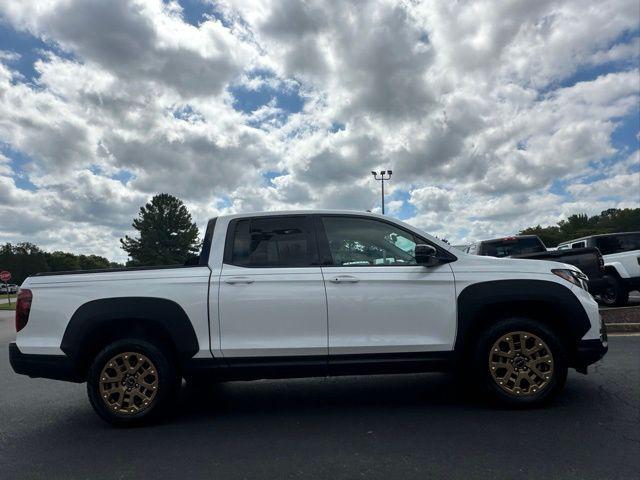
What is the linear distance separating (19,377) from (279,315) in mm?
4676

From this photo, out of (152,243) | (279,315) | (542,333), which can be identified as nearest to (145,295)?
(279,315)

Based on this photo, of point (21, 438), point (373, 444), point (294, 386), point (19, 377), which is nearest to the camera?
point (373, 444)

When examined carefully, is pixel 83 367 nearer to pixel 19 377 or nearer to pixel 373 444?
pixel 373 444

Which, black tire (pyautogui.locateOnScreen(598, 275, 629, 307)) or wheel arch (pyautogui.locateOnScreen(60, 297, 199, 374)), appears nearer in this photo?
wheel arch (pyautogui.locateOnScreen(60, 297, 199, 374))

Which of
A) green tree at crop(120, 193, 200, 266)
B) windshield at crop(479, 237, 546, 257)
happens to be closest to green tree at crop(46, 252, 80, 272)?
green tree at crop(120, 193, 200, 266)

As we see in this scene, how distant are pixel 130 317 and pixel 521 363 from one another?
11.5ft

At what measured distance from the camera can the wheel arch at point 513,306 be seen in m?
4.32

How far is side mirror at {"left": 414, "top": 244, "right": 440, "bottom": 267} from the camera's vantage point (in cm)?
426

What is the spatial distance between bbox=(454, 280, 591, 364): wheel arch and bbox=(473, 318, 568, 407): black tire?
0.11m

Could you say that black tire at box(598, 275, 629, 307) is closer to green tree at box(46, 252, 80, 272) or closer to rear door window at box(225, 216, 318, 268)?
rear door window at box(225, 216, 318, 268)

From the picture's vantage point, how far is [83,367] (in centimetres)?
432

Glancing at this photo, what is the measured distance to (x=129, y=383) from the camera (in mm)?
4207

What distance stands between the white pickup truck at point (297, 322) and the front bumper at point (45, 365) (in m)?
0.01

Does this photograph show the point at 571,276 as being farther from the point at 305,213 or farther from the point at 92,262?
the point at 92,262
